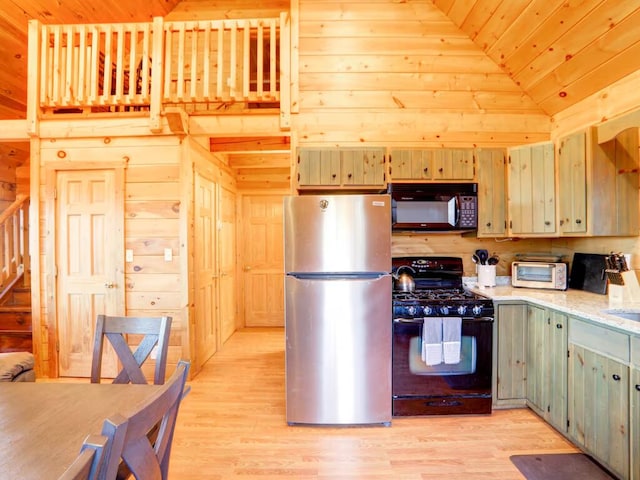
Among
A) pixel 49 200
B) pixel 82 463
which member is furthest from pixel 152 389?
pixel 49 200

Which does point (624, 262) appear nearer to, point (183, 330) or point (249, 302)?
point (183, 330)

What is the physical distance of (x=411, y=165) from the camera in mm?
2785

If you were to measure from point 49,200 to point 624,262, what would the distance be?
191 inches

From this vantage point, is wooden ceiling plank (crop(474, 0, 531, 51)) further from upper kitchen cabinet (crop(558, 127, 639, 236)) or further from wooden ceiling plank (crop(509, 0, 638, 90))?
upper kitchen cabinet (crop(558, 127, 639, 236))

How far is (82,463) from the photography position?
1.75ft

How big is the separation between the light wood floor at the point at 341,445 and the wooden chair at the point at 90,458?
1622mm

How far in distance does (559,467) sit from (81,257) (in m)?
4.11

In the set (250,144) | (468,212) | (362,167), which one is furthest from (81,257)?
(468,212)

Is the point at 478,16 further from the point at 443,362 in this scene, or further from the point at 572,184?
the point at 443,362

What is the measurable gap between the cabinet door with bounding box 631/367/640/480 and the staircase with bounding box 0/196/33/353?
531cm

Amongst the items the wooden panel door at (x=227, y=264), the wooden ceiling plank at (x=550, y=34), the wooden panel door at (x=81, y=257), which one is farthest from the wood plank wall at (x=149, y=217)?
the wooden ceiling plank at (x=550, y=34)

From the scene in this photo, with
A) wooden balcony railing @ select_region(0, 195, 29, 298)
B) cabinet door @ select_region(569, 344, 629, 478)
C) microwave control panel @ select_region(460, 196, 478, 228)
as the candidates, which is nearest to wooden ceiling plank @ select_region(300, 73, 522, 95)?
microwave control panel @ select_region(460, 196, 478, 228)

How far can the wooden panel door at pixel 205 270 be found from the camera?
10.8ft

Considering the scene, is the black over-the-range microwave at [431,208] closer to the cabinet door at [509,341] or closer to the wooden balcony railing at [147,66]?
the cabinet door at [509,341]
